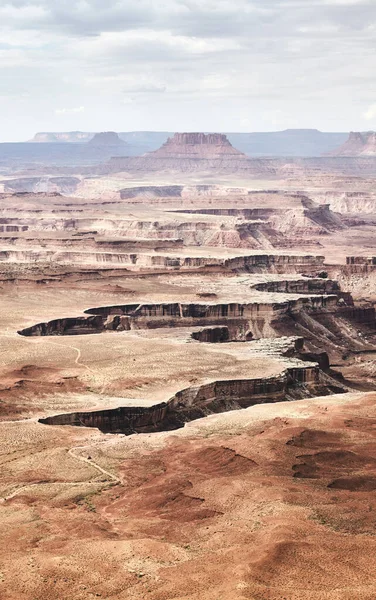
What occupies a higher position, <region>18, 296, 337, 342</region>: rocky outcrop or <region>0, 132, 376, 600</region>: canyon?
<region>0, 132, 376, 600</region>: canyon

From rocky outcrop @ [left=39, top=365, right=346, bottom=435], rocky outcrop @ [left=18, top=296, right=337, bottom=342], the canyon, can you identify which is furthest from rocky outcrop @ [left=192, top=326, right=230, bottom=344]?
rocky outcrop @ [left=39, top=365, right=346, bottom=435]

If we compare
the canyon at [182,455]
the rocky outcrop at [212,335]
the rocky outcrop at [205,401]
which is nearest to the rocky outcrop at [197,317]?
the canyon at [182,455]

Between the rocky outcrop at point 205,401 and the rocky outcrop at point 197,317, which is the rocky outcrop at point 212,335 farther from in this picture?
the rocky outcrop at point 205,401

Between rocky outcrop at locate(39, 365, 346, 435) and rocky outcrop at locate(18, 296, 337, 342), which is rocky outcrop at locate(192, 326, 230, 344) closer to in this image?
rocky outcrop at locate(18, 296, 337, 342)

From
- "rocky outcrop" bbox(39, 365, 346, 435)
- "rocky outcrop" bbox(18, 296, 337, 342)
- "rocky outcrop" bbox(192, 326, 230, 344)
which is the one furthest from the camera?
"rocky outcrop" bbox(18, 296, 337, 342)

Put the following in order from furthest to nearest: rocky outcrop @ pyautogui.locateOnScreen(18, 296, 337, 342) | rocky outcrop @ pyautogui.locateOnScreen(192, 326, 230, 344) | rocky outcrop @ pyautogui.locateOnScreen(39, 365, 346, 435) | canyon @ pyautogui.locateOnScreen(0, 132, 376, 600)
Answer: rocky outcrop @ pyautogui.locateOnScreen(18, 296, 337, 342)
rocky outcrop @ pyautogui.locateOnScreen(192, 326, 230, 344)
rocky outcrop @ pyautogui.locateOnScreen(39, 365, 346, 435)
canyon @ pyautogui.locateOnScreen(0, 132, 376, 600)

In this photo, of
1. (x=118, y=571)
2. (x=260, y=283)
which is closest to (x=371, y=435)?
(x=118, y=571)

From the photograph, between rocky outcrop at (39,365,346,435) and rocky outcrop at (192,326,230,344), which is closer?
rocky outcrop at (39,365,346,435)

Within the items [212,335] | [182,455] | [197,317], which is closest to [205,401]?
[182,455]

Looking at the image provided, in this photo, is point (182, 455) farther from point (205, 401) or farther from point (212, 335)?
point (212, 335)
